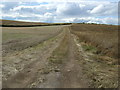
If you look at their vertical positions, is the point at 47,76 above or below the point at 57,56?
below

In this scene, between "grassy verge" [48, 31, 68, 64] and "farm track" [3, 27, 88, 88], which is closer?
"farm track" [3, 27, 88, 88]

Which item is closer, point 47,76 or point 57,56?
point 47,76

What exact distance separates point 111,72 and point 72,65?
244 centimetres

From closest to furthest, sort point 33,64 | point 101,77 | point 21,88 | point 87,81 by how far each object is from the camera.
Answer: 1. point 21,88
2. point 87,81
3. point 101,77
4. point 33,64

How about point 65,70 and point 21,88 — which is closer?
point 21,88

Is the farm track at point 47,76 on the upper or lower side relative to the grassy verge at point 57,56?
lower

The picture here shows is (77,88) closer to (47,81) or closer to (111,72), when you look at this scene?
(47,81)

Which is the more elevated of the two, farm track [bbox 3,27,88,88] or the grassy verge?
the grassy verge

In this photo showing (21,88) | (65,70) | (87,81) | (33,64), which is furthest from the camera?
(33,64)

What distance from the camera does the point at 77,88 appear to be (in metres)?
6.36

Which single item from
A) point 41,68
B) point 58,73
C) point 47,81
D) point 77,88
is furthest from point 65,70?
point 77,88

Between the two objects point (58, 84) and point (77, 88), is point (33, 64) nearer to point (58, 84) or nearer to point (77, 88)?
point (58, 84)

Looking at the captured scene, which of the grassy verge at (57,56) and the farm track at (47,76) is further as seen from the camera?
the grassy verge at (57,56)

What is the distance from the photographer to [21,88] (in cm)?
618
